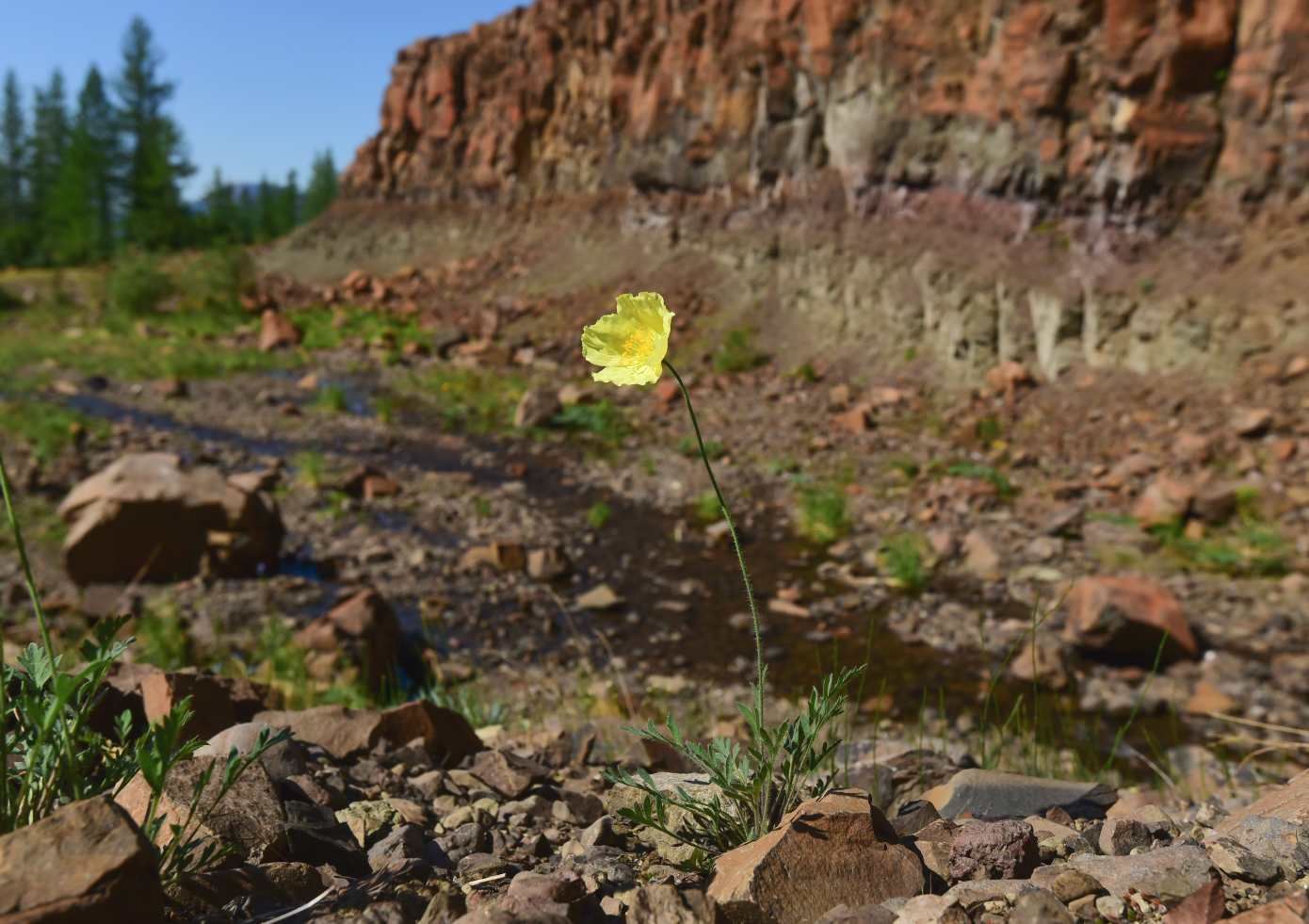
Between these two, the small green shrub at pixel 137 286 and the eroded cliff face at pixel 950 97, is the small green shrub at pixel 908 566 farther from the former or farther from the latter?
the small green shrub at pixel 137 286

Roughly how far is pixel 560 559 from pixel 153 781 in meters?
6.44

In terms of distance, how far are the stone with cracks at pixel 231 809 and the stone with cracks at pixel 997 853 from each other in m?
1.40

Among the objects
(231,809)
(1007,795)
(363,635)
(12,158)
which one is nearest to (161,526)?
(363,635)

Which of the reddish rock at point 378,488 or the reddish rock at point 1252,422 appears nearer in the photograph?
the reddish rock at point 1252,422

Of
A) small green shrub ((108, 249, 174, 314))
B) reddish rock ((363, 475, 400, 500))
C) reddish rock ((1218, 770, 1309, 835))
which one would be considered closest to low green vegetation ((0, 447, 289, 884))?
reddish rock ((1218, 770, 1309, 835))

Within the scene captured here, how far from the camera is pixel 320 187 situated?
205 ft

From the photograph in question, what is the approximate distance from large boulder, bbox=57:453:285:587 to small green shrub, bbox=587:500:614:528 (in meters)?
3.29

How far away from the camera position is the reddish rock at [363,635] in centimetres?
513

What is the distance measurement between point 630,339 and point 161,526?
6477 millimetres

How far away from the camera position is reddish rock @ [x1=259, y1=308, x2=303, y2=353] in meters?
19.6

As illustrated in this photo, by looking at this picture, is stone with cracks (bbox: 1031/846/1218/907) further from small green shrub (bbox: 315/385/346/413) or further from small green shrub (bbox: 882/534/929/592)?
small green shrub (bbox: 315/385/346/413)

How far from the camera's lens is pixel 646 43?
866 inches

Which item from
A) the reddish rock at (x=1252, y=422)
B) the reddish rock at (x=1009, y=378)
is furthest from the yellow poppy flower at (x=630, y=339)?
the reddish rock at (x=1009, y=378)

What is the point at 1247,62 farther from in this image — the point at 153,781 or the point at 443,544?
the point at 153,781
